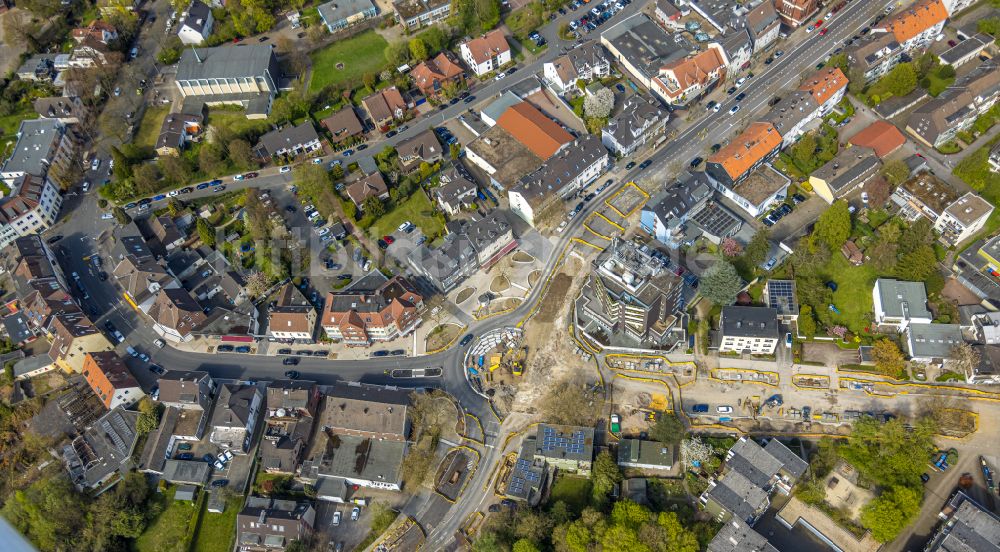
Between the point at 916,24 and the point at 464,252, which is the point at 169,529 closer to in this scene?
the point at 464,252

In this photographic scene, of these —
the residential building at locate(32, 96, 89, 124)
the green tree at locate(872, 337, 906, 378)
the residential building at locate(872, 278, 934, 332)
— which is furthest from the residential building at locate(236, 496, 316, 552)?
the residential building at locate(32, 96, 89, 124)

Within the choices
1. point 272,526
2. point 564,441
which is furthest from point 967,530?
point 272,526

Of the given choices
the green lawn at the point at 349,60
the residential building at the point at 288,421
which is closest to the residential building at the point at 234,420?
the residential building at the point at 288,421

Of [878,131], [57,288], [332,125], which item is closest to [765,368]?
[878,131]

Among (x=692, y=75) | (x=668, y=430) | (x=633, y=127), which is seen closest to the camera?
(x=668, y=430)

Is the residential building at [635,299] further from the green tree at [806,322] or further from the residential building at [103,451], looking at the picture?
the residential building at [103,451]
